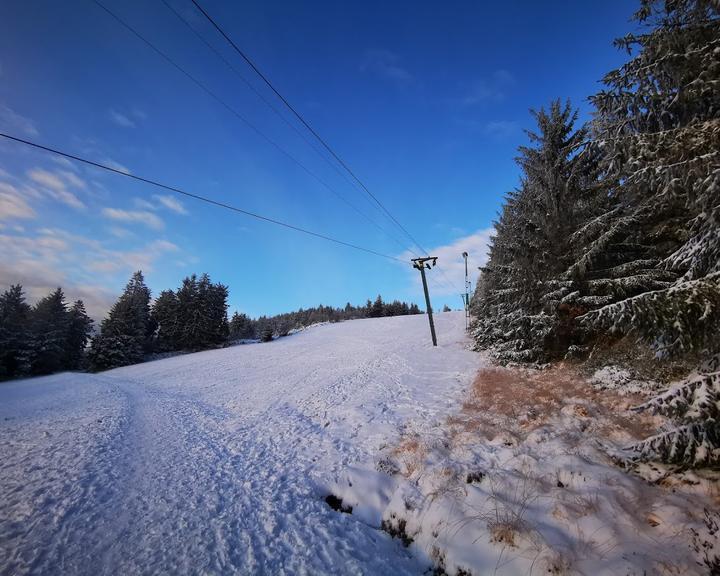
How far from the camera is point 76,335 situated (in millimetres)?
47812

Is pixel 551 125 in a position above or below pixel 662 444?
above

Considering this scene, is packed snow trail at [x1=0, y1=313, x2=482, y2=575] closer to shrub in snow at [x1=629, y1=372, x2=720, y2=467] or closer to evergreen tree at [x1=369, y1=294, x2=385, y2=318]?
shrub in snow at [x1=629, y1=372, x2=720, y2=467]

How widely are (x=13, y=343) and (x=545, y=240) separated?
5841cm

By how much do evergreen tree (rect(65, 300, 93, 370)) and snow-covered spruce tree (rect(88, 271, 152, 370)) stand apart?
760 centimetres

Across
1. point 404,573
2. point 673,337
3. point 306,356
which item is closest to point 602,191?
point 673,337

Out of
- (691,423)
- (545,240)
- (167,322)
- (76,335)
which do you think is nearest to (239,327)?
(167,322)

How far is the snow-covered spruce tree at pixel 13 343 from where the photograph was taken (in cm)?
3869

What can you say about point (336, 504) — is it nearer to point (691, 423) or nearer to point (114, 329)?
point (691, 423)

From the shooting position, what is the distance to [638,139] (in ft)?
16.2

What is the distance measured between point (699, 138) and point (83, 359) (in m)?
60.6

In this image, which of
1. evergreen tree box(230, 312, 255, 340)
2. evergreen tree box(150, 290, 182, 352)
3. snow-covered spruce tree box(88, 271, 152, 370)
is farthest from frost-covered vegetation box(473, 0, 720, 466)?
evergreen tree box(230, 312, 255, 340)

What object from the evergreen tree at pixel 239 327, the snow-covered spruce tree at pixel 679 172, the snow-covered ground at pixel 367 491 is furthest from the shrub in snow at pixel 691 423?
the evergreen tree at pixel 239 327

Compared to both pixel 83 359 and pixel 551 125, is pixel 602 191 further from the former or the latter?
pixel 83 359

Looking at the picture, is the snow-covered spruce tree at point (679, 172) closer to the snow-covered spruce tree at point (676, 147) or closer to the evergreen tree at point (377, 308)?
the snow-covered spruce tree at point (676, 147)
